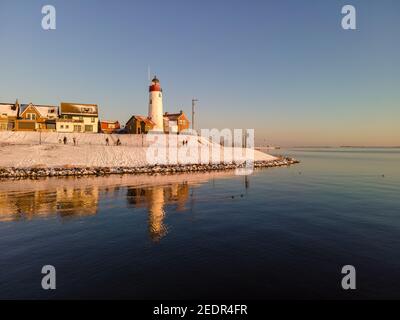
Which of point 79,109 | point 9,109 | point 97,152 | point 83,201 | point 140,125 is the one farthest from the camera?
point 140,125

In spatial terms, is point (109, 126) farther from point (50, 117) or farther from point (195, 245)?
point (195, 245)

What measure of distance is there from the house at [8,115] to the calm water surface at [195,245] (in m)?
43.8

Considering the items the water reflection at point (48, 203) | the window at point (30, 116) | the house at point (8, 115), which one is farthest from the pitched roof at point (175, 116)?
the water reflection at point (48, 203)

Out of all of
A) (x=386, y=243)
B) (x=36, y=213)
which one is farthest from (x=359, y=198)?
(x=36, y=213)

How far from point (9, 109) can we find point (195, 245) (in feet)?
237

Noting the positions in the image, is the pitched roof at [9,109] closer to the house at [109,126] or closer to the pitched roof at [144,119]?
the house at [109,126]

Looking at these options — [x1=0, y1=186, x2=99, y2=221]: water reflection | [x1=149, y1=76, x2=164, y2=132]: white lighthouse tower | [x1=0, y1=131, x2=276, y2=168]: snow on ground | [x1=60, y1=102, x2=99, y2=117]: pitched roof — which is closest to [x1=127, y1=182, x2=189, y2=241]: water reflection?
[x1=0, y1=186, x2=99, y2=221]: water reflection

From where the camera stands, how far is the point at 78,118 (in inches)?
2785

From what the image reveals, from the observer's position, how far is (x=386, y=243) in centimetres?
1650

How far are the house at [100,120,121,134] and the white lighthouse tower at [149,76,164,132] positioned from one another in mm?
14205

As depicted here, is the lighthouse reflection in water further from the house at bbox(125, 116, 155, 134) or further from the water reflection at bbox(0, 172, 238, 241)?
the house at bbox(125, 116, 155, 134)

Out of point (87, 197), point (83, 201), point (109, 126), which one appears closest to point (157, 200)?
point (83, 201)

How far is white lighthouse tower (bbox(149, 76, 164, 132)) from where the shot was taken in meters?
73.9
